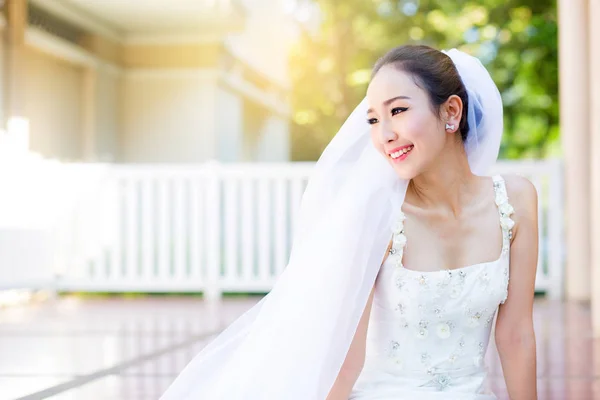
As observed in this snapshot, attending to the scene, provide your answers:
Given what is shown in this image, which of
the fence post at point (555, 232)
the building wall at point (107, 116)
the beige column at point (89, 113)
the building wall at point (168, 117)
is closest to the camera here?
the fence post at point (555, 232)

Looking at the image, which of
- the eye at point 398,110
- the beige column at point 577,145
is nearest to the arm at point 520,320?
the eye at point 398,110

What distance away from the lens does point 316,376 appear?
168cm

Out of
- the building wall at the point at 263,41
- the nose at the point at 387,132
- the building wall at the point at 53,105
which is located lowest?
the nose at the point at 387,132

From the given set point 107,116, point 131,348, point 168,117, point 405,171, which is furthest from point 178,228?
point 405,171

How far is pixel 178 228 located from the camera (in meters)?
7.49

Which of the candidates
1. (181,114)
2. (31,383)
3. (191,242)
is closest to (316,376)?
(31,383)

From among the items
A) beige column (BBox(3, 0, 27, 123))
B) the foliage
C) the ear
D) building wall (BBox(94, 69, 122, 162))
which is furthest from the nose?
the foliage

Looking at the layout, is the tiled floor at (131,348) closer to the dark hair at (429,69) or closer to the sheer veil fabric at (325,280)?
the sheer veil fabric at (325,280)

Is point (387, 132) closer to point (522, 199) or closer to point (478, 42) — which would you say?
point (522, 199)

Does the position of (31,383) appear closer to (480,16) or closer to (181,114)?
(181,114)

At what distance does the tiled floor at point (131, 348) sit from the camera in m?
3.19

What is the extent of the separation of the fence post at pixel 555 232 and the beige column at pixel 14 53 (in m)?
5.47

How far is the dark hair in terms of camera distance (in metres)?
1.67

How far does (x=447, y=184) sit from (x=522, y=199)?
0.55 ft
